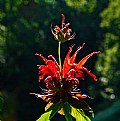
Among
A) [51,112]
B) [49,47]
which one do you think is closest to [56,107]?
[51,112]

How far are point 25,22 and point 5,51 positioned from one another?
40.4 inches

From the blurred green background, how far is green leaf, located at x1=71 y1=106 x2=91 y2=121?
889 centimetres

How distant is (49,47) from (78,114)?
10.7 metres

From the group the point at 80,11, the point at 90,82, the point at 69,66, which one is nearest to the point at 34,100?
the point at 90,82

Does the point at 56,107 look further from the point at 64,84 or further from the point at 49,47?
the point at 49,47

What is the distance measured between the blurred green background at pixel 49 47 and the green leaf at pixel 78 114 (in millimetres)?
8890

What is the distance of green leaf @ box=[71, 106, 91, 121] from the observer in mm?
939

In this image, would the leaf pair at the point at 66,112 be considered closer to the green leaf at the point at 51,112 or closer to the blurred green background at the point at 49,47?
the green leaf at the point at 51,112

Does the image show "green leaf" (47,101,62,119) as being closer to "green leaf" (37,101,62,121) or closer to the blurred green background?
"green leaf" (37,101,62,121)

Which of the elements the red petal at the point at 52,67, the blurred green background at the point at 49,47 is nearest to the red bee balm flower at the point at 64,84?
the red petal at the point at 52,67

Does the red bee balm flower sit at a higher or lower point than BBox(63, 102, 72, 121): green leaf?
higher

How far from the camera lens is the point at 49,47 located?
456 inches

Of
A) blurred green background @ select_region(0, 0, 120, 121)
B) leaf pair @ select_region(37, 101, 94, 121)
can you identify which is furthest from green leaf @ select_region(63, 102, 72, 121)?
blurred green background @ select_region(0, 0, 120, 121)

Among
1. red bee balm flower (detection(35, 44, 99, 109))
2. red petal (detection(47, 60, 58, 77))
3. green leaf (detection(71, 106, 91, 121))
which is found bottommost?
green leaf (detection(71, 106, 91, 121))
